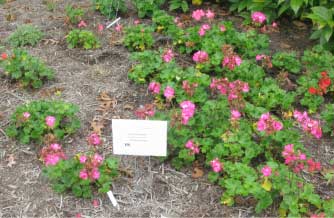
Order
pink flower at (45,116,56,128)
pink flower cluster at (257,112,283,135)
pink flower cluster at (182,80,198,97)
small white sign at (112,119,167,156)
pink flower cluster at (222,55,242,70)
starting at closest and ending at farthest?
small white sign at (112,119,167,156)
pink flower cluster at (257,112,283,135)
pink flower at (45,116,56,128)
pink flower cluster at (182,80,198,97)
pink flower cluster at (222,55,242,70)

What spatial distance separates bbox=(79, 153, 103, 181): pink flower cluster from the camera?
3.03 m

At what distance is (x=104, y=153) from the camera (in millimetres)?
3506

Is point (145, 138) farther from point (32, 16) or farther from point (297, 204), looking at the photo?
point (32, 16)

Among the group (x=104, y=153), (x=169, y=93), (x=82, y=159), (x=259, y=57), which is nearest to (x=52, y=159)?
(x=82, y=159)

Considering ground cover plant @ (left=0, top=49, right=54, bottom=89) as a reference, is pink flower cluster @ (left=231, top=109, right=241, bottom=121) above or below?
above

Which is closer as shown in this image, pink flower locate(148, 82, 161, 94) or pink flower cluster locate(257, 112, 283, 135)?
pink flower cluster locate(257, 112, 283, 135)

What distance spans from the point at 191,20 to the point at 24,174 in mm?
2571

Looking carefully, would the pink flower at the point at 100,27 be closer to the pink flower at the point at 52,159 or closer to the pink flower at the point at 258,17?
the pink flower at the point at 258,17

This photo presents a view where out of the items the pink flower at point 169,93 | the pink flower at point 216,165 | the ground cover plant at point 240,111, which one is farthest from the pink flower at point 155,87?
the pink flower at point 216,165

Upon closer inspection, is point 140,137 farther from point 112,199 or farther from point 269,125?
point 269,125

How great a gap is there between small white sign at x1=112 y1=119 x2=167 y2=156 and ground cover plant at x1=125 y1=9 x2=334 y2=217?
20cm

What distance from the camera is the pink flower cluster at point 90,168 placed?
9.94ft

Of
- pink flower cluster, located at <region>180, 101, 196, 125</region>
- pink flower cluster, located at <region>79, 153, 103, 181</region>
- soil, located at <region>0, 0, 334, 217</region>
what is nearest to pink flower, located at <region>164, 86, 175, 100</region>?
pink flower cluster, located at <region>180, 101, 196, 125</region>

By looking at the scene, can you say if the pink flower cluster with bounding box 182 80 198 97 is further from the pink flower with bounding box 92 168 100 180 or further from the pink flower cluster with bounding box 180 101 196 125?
the pink flower with bounding box 92 168 100 180
